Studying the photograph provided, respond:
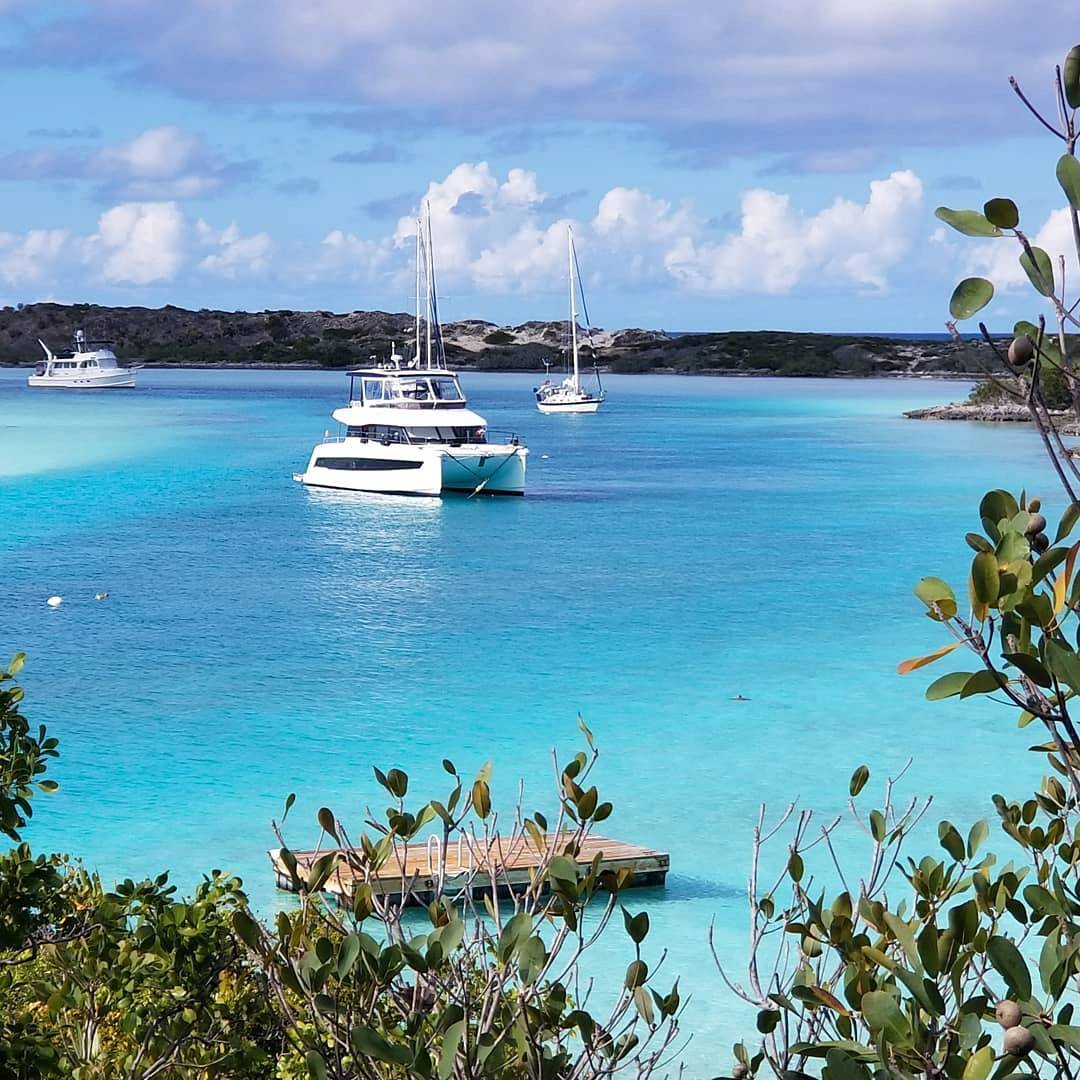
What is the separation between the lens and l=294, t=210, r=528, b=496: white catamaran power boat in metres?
39.0

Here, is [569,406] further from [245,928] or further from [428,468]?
[245,928]

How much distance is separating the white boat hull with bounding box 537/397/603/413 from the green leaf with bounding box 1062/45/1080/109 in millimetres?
78447

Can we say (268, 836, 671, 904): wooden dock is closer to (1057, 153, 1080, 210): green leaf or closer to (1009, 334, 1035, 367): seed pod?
(1009, 334, 1035, 367): seed pod

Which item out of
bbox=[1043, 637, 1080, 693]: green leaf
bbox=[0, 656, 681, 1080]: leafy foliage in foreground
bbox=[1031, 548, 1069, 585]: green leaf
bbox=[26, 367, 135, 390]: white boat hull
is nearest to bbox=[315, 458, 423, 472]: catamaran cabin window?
bbox=[0, 656, 681, 1080]: leafy foliage in foreground

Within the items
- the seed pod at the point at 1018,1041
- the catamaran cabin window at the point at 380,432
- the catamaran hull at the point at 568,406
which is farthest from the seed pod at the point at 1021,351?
the catamaran hull at the point at 568,406

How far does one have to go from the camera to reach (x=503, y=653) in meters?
21.7

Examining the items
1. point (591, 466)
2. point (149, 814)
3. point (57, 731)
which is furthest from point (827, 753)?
point (591, 466)

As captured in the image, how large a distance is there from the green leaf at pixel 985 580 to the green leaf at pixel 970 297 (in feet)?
0.99

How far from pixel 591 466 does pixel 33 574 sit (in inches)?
1049

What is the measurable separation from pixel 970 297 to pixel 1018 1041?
0.86 m

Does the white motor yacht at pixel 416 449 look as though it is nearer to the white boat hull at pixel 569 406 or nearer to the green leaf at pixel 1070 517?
the green leaf at pixel 1070 517

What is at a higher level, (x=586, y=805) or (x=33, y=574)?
(x=586, y=805)

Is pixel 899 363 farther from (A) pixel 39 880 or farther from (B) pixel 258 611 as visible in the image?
(A) pixel 39 880

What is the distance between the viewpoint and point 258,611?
2492 centimetres
